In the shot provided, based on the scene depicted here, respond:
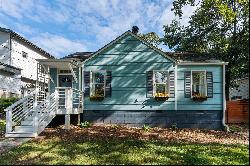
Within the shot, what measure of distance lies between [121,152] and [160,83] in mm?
9539

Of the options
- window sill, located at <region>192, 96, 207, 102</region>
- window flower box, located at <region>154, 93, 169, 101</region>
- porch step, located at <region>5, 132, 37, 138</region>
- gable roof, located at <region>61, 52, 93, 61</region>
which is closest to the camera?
porch step, located at <region>5, 132, 37, 138</region>

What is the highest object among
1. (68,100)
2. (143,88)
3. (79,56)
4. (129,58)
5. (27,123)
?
(79,56)

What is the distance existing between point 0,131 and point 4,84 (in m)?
16.0

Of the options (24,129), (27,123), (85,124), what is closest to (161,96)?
(85,124)

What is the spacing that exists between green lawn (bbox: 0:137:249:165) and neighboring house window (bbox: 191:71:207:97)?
6779mm

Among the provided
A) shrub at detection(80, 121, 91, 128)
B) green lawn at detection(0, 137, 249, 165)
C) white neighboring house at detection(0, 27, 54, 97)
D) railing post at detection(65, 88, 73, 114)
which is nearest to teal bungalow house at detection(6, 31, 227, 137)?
shrub at detection(80, 121, 91, 128)

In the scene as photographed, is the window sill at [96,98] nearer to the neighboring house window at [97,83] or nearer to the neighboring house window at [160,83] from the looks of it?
the neighboring house window at [97,83]

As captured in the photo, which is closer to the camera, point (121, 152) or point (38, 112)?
point (121, 152)

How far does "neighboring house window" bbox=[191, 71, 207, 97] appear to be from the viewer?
22.4 m

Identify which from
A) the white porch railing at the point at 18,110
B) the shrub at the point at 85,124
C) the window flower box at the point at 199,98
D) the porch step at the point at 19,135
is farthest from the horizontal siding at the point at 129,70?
the porch step at the point at 19,135

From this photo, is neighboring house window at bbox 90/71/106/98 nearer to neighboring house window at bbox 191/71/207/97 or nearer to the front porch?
the front porch

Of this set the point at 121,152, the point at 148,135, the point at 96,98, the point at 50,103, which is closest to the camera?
the point at 121,152

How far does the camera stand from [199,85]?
22609 millimetres

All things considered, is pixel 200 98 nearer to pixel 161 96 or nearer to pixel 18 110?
pixel 161 96
